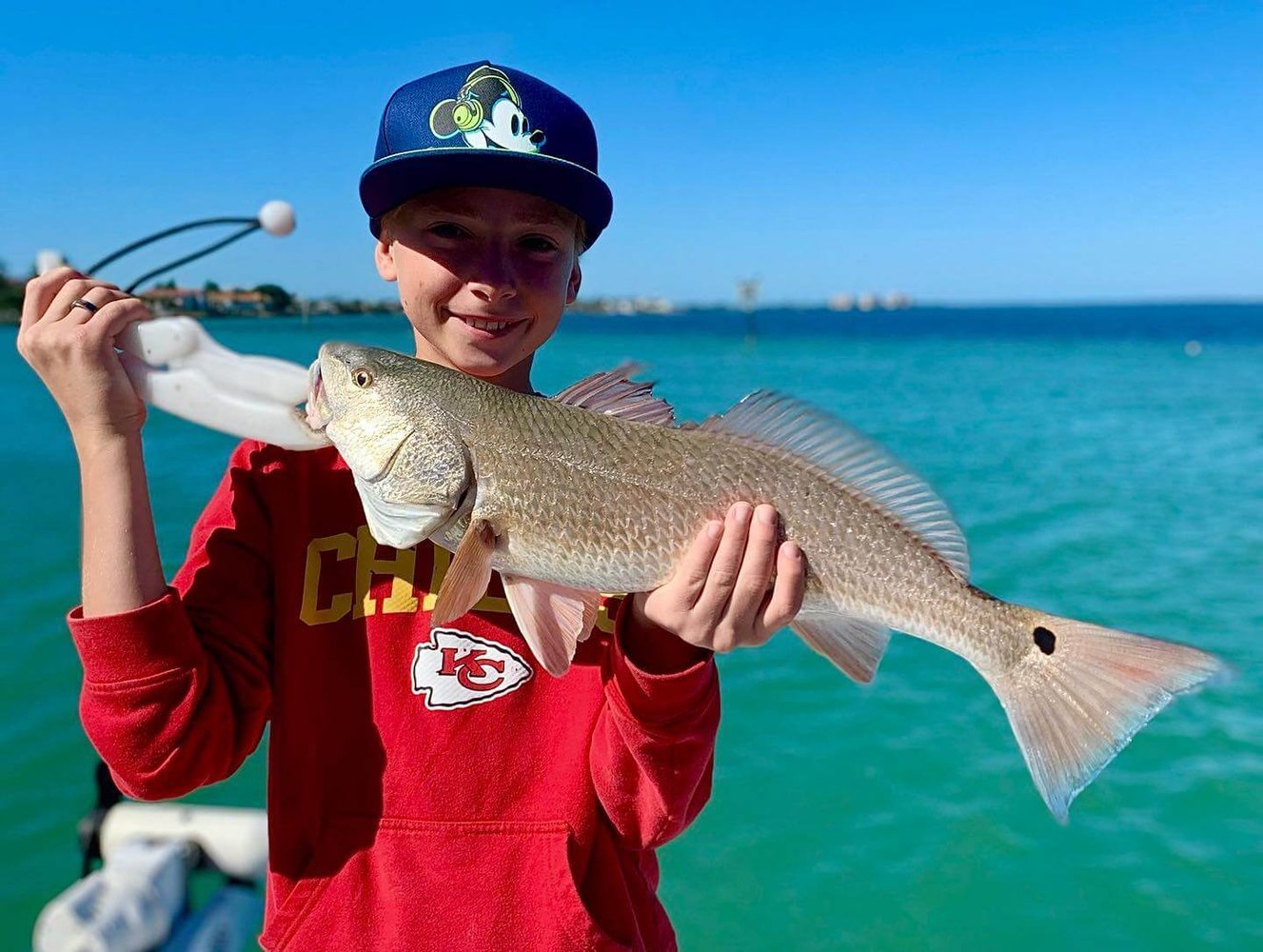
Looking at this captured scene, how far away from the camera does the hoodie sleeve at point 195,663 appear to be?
1.85 metres

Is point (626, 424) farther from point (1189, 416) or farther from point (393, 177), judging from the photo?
point (1189, 416)

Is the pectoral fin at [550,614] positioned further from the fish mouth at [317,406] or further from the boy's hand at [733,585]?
the fish mouth at [317,406]

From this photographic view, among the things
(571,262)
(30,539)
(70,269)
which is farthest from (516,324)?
(30,539)

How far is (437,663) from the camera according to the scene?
2.22m

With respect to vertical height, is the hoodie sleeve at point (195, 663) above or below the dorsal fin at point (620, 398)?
below

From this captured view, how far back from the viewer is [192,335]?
213 centimetres

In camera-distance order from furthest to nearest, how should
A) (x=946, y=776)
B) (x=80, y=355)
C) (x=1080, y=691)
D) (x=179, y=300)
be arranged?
(x=946, y=776) → (x=179, y=300) → (x=1080, y=691) → (x=80, y=355)

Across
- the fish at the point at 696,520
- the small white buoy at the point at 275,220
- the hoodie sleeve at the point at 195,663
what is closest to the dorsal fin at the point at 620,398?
the fish at the point at 696,520

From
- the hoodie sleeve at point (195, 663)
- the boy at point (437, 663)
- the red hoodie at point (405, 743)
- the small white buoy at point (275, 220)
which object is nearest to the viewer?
the hoodie sleeve at point (195, 663)

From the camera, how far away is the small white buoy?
12.7 feet

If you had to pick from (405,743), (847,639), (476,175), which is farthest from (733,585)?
(476,175)

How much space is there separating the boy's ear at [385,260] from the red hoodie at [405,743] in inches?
22.0

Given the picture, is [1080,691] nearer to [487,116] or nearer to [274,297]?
[487,116]

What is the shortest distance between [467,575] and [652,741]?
562 mm
